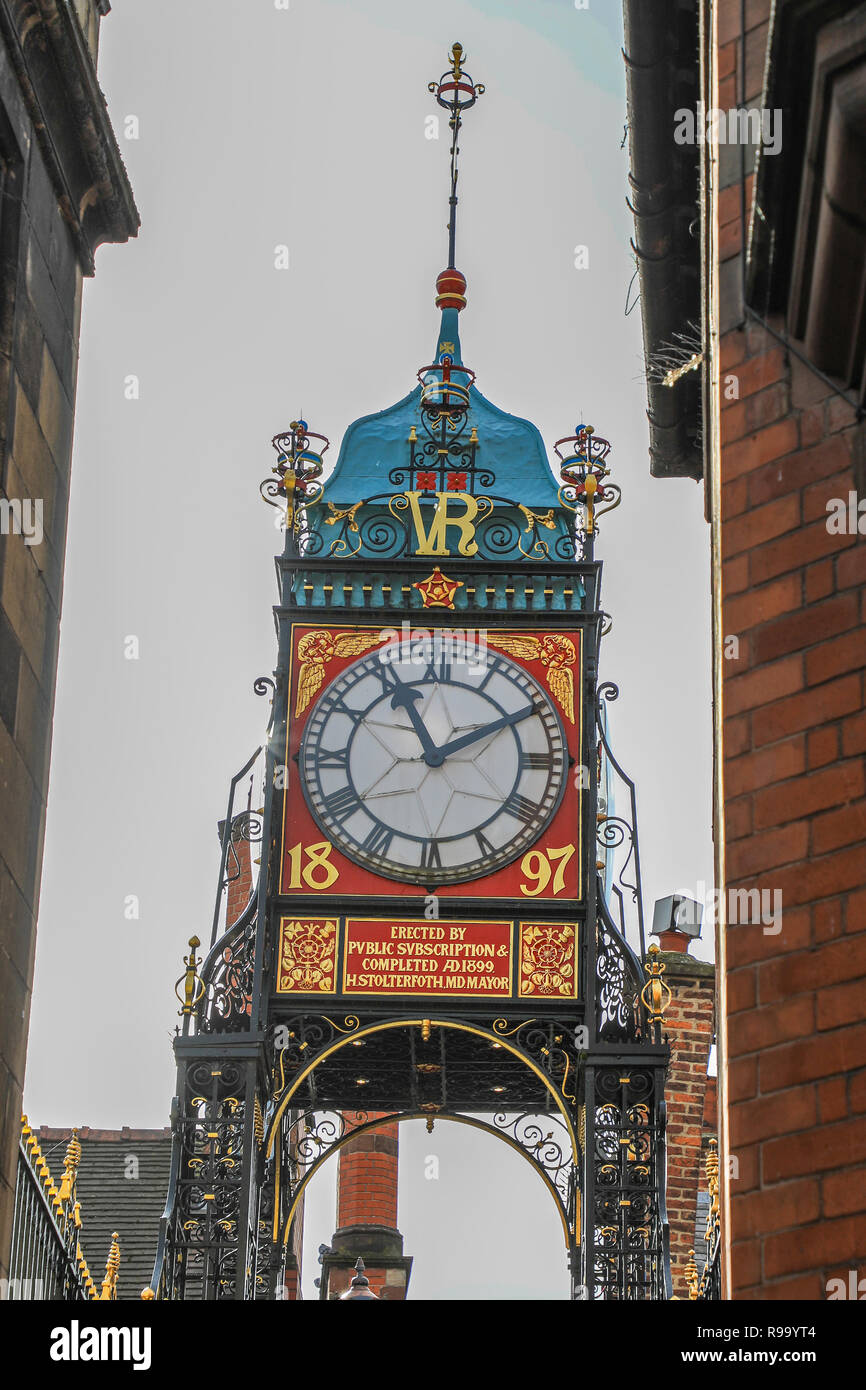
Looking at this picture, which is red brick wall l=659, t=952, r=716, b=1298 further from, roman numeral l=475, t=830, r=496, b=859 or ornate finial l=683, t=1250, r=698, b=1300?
ornate finial l=683, t=1250, r=698, b=1300

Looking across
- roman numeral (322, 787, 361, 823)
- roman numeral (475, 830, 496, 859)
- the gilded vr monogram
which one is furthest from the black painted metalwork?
the gilded vr monogram

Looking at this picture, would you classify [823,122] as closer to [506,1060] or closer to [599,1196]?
[599,1196]

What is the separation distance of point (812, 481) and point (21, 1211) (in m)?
4.88

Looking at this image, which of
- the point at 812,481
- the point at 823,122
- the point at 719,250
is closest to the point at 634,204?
the point at 719,250

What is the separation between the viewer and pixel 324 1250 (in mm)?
21734

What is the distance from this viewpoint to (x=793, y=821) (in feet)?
20.4

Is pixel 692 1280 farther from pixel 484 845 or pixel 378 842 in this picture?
pixel 378 842

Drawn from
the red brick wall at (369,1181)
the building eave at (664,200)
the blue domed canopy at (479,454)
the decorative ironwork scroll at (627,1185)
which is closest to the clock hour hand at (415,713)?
the blue domed canopy at (479,454)

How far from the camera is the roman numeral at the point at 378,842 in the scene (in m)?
14.2

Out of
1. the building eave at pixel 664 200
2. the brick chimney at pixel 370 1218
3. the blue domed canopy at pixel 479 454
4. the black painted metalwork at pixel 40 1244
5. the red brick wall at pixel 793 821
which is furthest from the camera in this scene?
the brick chimney at pixel 370 1218

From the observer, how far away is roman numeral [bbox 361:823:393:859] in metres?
14.2

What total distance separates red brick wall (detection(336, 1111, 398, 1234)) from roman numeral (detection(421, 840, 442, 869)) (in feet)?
29.6

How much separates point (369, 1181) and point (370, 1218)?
14.9 inches

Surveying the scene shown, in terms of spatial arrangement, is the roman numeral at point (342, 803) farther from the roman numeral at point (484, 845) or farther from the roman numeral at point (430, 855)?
the roman numeral at point (484, 845)
